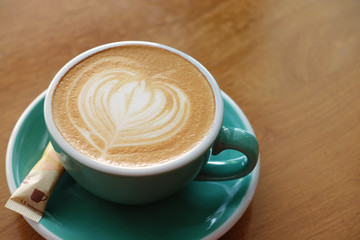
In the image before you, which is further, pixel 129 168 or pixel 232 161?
pixel 232 161

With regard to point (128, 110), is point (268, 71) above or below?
below

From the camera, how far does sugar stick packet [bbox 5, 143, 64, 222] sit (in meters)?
0.63

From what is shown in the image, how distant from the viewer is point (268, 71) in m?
0.97

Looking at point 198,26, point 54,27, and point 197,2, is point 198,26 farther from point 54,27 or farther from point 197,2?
point 54,27

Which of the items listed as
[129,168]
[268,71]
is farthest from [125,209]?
[268,71]

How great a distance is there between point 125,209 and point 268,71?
510 mm

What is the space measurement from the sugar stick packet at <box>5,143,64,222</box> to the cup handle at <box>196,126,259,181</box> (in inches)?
10.2

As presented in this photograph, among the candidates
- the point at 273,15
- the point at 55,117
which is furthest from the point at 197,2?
the point at 55,117

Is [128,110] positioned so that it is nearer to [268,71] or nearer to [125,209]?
[125,209]

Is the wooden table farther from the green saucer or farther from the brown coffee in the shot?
the brown coffee

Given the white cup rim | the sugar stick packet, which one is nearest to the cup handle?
the white cup rim

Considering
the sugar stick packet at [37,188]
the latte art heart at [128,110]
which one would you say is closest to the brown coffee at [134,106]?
the latte art heart at [128,110]

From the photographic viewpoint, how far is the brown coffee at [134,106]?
61 centimetres

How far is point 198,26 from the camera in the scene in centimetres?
104
